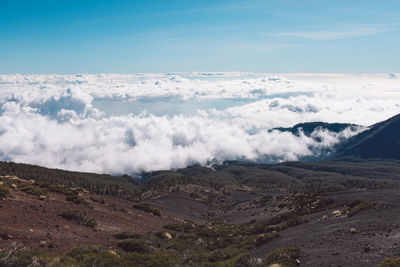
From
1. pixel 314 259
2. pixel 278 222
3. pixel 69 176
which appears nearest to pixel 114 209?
pixel 278 222

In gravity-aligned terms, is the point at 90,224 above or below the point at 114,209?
above

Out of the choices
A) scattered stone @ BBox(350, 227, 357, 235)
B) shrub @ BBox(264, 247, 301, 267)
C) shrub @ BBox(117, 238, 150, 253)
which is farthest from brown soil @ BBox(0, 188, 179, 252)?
scattered stone @ BBox(350, 227, 357, 235)

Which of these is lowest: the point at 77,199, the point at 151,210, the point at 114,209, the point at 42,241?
the point at 151,210

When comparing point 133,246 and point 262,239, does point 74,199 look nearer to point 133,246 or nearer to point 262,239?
point 133,246

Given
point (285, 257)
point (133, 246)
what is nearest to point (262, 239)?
point (285, 257)

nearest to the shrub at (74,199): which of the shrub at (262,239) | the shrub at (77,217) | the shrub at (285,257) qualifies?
the shrub at (77,217)

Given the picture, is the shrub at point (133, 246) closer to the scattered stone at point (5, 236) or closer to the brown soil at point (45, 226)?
the brown soil at point (45, 226)

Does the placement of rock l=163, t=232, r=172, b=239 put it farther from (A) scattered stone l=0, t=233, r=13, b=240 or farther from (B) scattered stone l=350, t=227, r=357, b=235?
(B) scattered stone l=350, t=227, r=357, b=235

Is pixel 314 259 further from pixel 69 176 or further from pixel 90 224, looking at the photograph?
pixel 69 176
